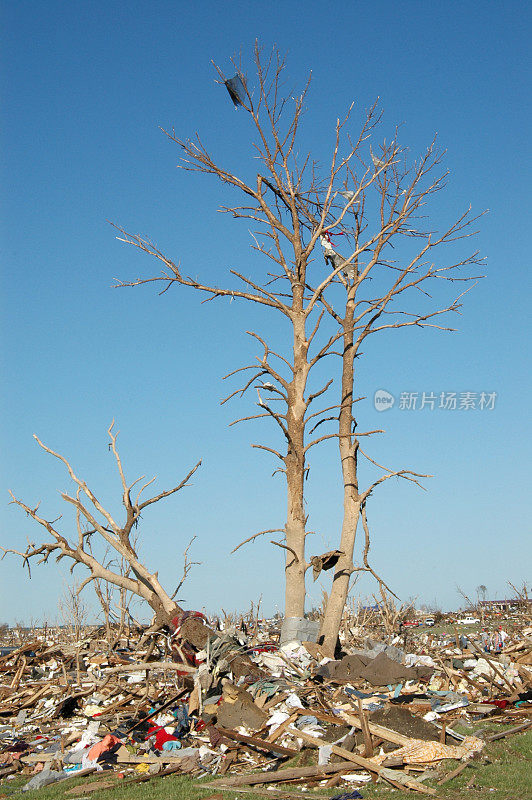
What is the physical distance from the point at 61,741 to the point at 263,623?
12711 millimetres

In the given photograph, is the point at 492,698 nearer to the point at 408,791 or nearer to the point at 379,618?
the point at 408,791

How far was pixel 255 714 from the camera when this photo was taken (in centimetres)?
856

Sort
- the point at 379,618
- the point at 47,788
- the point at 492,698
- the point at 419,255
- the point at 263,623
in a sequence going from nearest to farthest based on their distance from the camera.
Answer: the point at 47,788
the point at 492,698
the point at 419,255
the point at 379,618
the point at 263,623

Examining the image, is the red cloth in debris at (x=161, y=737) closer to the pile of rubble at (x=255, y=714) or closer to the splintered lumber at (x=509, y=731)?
the pile of rubble at (x=255, y=714)

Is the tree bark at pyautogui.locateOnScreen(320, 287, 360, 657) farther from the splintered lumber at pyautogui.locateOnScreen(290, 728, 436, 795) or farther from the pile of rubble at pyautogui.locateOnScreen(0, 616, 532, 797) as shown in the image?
the splintered lumber at pyautogui.locateOnScreen(290, 728, 436, 795)

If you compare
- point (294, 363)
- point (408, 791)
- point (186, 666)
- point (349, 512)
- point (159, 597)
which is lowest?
point (408, 791)

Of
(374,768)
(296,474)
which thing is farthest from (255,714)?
(296,474)

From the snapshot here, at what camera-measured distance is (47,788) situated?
7422mm

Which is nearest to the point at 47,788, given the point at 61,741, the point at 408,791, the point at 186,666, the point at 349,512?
the point at 61,741

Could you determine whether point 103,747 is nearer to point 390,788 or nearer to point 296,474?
point 390,788

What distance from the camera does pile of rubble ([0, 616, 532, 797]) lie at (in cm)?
745

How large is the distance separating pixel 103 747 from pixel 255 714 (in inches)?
70.9

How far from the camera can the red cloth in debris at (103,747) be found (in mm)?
8125

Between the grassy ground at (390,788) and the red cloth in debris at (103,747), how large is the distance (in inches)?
14.7
